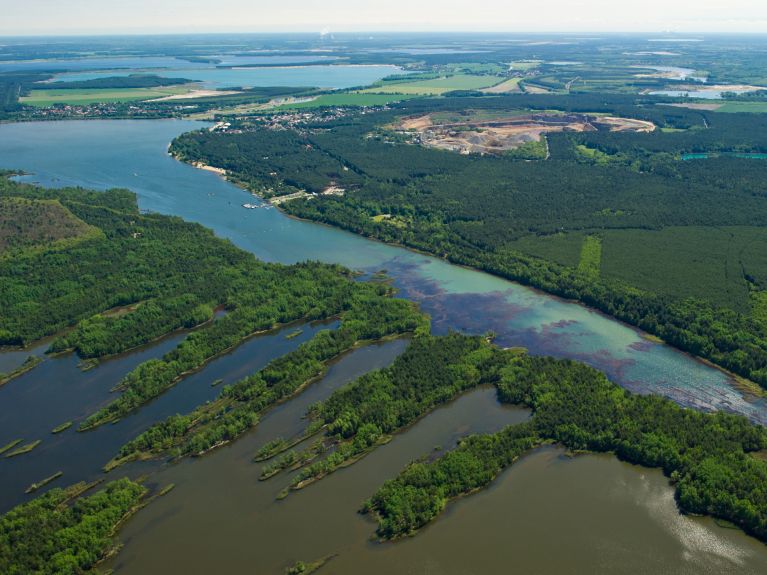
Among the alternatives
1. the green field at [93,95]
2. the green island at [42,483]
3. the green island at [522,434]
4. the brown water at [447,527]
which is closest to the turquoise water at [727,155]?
the green island at [522,434]

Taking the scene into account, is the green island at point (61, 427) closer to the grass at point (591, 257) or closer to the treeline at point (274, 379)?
the treeline at point (274, 379)

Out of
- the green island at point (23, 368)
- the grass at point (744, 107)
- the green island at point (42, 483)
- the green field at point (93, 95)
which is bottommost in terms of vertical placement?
the green island at point (42, 483)

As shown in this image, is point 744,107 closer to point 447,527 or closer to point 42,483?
point 447,527

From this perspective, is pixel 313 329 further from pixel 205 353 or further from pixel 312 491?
pixel 312 491

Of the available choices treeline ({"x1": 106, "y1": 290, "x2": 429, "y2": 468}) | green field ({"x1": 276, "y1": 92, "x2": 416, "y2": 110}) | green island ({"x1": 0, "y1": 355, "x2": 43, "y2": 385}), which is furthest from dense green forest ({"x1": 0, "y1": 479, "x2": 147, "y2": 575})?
green field ({"x1": 276, "y1": 92, "x2": 416, "y2": 110})

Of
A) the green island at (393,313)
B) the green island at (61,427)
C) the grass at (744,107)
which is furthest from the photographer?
the grass at (744,107)

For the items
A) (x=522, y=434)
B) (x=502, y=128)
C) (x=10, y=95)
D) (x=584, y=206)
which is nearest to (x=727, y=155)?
(x=502, y=128)
